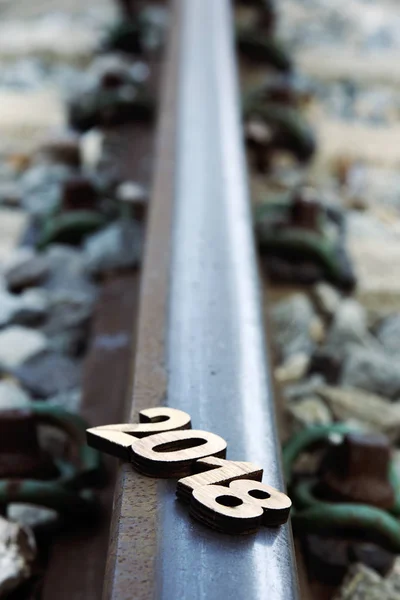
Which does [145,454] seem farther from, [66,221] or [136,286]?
[66,221]

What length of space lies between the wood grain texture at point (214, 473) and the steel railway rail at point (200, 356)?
2cm

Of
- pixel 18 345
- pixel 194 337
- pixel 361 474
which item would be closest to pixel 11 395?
pixel 18 345

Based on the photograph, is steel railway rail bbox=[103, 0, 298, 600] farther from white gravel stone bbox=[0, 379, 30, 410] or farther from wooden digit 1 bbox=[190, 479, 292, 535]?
white gravel stone bbox=[0, 379, 30, 410]

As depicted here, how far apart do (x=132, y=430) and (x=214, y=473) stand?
10cm

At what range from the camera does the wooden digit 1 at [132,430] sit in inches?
29.7

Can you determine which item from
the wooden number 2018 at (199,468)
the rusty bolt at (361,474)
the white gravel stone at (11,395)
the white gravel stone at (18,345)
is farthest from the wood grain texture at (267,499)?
the white gravel stone at (18,345)

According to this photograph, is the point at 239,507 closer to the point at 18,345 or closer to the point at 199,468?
the point at 199,468

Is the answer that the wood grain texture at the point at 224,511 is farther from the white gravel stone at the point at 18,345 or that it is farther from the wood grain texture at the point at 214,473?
the white gravel stone at the point at 18,345

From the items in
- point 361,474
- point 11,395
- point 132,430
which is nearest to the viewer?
point 132,430

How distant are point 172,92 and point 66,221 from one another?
0.38 meters

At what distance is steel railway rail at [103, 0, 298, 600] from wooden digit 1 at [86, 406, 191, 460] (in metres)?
0.02

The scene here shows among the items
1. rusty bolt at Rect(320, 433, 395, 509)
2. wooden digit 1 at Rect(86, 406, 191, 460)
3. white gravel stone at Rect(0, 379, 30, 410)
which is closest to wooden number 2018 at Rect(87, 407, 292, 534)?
wooden digit 1 at Rect(86, 406, 191, 460)

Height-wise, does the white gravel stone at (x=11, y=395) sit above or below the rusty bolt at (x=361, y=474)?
above

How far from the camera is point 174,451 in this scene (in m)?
0.73
